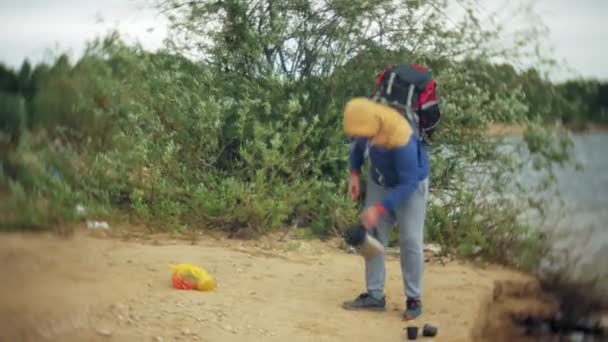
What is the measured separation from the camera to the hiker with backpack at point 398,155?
480 cm

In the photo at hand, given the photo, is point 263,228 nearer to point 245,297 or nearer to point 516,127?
point 245,297

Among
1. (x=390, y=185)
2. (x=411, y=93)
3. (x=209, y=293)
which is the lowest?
(x=209, y=293)

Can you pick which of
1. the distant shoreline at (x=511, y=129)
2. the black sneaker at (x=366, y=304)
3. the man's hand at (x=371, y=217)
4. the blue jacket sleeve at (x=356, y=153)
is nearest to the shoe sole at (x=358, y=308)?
the black sneaker at (x=366, y=304)

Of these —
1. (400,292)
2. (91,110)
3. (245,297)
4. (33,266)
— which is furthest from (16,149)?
(400,292)

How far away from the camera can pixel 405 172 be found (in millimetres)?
4812

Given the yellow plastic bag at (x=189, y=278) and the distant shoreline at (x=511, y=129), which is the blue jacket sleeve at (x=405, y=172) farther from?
the distant shoreline at (x=511, y=129)

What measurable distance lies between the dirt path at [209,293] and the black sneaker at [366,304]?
8cm

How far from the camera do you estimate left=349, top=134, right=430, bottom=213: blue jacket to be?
4.79 meters

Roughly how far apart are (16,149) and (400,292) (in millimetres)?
3782

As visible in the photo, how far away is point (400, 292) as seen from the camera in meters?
5.98

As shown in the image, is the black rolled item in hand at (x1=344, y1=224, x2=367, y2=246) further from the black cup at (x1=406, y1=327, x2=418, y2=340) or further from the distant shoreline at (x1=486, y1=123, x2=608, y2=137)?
the distant shoreline at (x1=486, y1=123, x2=608, y2=137)

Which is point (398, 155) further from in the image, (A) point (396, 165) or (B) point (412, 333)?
(B) point (412, 333)

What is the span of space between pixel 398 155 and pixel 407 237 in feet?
1.93

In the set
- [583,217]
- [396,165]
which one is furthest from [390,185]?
[583,217]
